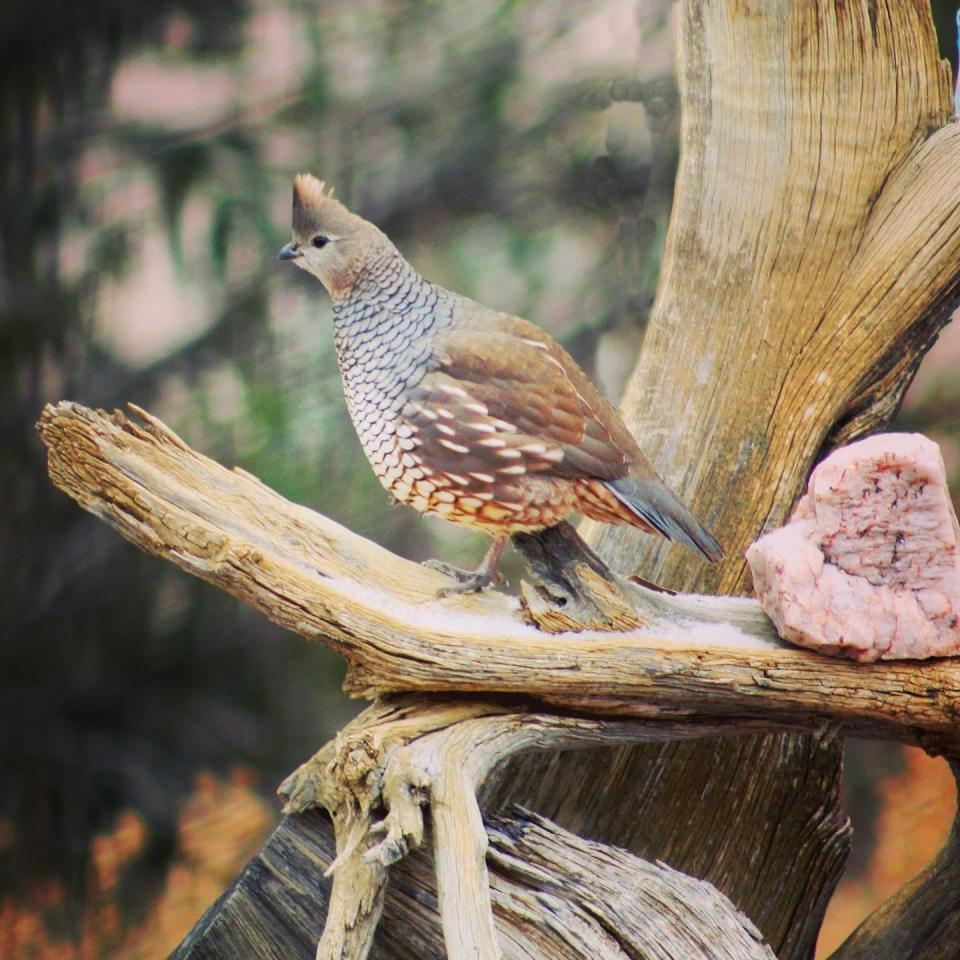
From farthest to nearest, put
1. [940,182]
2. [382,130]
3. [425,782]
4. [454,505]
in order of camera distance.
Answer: [382,130], [940,182], [454,505], [425,782]

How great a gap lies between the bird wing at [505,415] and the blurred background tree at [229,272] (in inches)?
35.6

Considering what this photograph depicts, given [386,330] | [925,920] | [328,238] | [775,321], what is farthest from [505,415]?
[925,920]

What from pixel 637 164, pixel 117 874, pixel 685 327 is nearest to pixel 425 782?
pixel 685 327

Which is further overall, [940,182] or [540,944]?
[940,182]

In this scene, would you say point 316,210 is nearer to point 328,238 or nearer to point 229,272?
point 328,238

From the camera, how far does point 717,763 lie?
172 cm

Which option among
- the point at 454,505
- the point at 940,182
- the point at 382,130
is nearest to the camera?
the point at 454,505

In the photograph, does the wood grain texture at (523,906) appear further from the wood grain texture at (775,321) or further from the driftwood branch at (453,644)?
the wood grain texture at (775,321)

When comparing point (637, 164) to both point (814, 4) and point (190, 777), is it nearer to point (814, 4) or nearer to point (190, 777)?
point (814, 4)

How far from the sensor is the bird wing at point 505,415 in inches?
55.2

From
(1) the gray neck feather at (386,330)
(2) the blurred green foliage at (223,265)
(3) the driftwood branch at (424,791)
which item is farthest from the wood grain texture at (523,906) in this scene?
(2) the blurred green foliage at (223,265)

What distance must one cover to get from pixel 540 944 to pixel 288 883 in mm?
349

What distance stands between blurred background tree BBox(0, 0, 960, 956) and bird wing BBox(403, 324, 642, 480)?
90cm

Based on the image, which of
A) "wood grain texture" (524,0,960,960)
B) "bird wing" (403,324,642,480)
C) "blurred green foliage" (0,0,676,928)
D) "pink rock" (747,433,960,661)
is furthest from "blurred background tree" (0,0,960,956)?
"pink rock" (747,433,960,661)
